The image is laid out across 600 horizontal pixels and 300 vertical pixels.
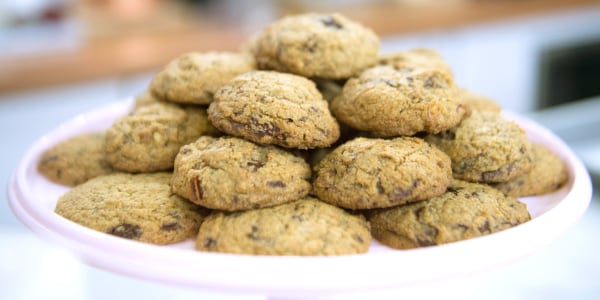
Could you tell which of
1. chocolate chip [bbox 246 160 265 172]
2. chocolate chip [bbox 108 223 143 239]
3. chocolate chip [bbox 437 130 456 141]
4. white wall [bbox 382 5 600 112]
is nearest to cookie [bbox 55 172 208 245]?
chocolate chip [bbox 108 223 143 239]

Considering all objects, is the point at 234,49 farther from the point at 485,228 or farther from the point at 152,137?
the point at 485,228

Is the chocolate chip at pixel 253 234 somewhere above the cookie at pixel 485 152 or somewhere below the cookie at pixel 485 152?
below

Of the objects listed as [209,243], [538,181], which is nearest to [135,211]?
[209,243]

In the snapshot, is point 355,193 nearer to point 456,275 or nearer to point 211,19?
point 456,275

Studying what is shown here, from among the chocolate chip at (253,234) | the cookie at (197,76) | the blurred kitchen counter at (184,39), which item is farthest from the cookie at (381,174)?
the blurred kitchen counter at (184,39)

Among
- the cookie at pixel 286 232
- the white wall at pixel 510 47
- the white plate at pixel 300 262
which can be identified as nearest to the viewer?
the white plate at pixel 300 262

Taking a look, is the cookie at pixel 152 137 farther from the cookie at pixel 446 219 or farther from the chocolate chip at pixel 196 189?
the cookie at pixel 446 219

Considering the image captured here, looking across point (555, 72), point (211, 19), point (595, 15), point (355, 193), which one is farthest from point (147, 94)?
point (595, 15)
